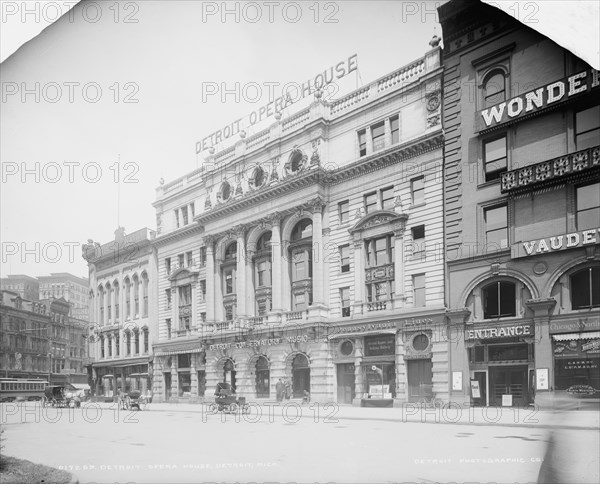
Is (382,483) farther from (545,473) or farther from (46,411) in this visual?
(46,411)

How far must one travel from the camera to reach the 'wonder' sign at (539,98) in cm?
676

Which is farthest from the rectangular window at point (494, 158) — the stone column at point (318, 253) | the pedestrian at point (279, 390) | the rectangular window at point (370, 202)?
the pedestrian at point (279, 390)

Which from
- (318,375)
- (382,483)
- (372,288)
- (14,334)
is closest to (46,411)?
(14,334)

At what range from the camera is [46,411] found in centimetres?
822

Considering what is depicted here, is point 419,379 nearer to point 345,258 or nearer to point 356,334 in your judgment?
point 356,334

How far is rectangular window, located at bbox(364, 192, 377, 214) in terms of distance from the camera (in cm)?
1170

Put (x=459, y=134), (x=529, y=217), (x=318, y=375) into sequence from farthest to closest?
1. (x=318, y=375)
2. (x=459, y=134)
3. (x=529, y=217)

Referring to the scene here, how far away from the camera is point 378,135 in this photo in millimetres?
12547

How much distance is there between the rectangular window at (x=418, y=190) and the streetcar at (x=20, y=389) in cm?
700

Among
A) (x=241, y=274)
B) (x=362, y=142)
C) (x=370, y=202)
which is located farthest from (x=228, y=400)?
(x=362, y=142)

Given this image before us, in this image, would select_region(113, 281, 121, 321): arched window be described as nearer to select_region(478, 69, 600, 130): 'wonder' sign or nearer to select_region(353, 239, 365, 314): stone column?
select_region(353, 239, 365, 314): stone column

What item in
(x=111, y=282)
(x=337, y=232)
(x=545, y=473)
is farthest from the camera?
(x=337, y=232)

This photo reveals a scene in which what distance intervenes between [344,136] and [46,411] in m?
8.15

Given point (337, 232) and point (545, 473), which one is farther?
point (337, 232)
